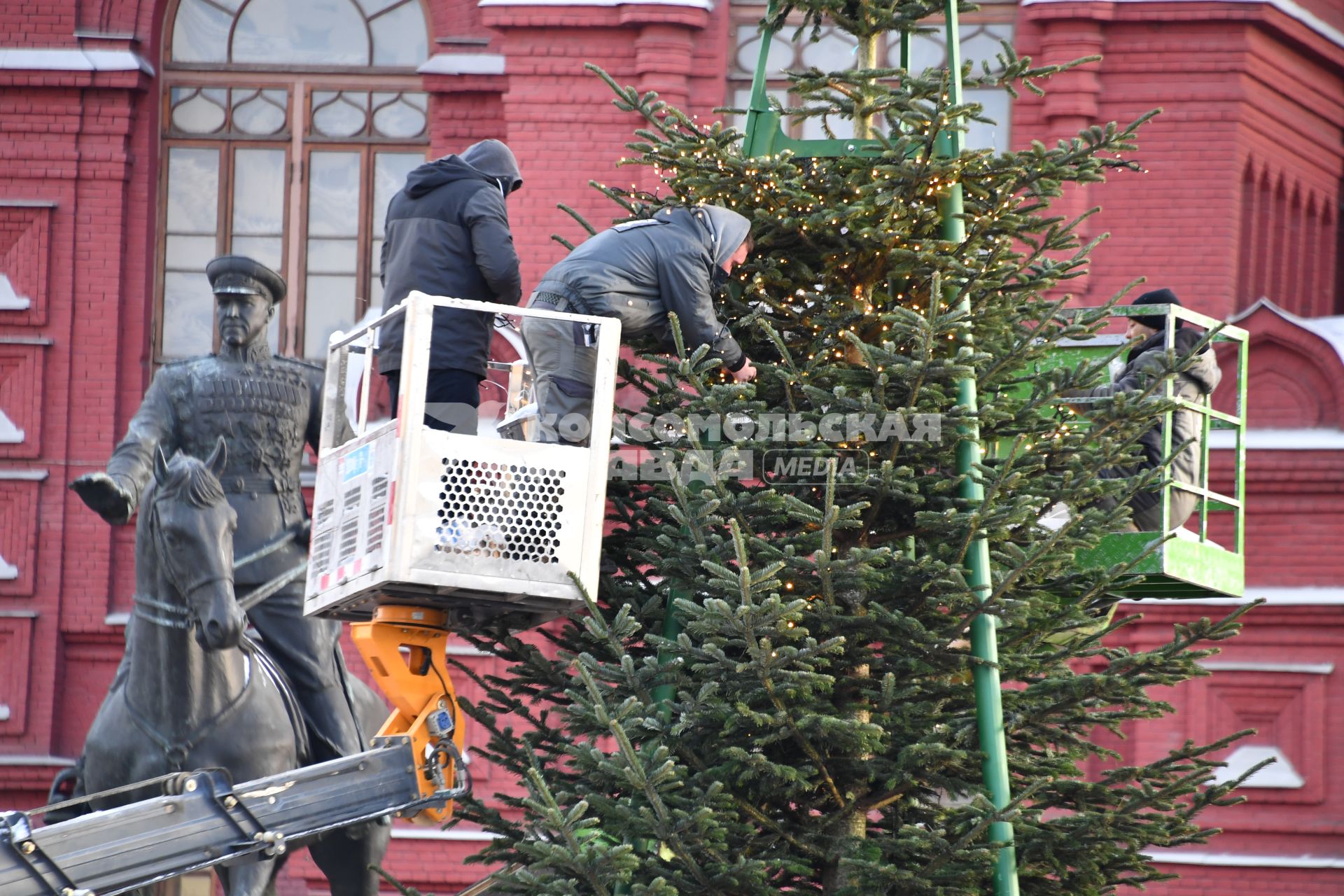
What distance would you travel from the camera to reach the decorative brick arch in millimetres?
13945

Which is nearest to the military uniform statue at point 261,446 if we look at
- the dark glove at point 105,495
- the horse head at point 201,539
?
the dark glove at point 105,495

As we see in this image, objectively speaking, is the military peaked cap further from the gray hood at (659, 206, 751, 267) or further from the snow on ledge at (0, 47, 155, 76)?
the snow on ledge at (0, 47, 155, 76)

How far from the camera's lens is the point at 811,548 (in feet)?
24.1

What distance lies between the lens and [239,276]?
10.2m

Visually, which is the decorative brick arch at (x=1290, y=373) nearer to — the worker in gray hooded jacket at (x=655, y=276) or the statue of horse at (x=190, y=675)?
the statue of horse at (x=190, y=675)

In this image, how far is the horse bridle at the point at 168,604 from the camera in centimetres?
847

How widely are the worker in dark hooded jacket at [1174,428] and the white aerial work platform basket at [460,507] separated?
242 centimetres

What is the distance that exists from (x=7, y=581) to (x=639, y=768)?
8899 mm

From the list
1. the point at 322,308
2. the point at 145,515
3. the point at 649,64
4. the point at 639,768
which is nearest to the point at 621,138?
the point at 649,64

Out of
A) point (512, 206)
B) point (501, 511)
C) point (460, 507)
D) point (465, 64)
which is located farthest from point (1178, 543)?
point (465, 64)

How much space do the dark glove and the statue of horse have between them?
0.30 feet

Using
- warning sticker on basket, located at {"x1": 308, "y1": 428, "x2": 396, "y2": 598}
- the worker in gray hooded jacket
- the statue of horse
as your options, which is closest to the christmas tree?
the worker in gray hooded jacket

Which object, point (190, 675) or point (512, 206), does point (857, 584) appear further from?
point (512, 206)

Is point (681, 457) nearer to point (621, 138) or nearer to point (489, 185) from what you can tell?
point (489, 185)
